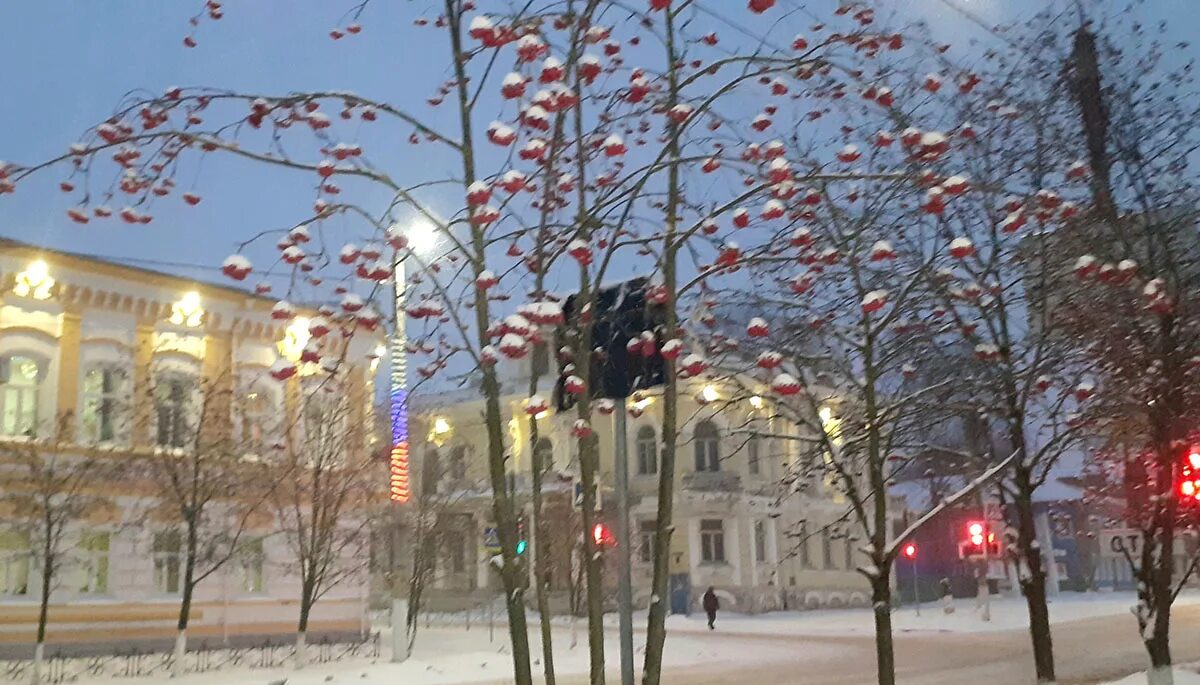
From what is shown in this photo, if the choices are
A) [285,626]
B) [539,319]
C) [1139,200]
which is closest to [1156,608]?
[1139,200]

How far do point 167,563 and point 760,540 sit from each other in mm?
28523

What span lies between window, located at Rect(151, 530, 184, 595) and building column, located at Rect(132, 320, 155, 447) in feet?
8.14

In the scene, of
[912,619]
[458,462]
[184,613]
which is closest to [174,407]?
[184,613]

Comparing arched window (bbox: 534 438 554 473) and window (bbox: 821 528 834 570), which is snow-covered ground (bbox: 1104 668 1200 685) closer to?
arched window (bbox: 534 438 554 473)

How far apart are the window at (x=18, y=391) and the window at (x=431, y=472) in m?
10.9

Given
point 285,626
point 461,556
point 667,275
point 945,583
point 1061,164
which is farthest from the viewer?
point 461,556

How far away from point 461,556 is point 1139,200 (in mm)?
43963

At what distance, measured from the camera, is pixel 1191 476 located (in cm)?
1297

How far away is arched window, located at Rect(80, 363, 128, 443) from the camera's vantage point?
28.2 meters

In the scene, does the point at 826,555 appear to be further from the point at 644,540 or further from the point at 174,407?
the point at 174,407

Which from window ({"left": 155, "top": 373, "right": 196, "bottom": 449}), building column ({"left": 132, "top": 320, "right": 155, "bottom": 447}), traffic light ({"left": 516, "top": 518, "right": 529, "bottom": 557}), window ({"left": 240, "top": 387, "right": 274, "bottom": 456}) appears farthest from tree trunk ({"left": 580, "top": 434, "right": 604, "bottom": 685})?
building column ({"left": 132, "top": 320, "right": 155, "bottom": 447})

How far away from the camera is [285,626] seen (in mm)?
30625

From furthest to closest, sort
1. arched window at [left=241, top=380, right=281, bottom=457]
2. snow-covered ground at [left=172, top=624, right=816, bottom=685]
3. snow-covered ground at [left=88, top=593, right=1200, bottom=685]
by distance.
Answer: arched window at [left=241, top=380, right=281, bottom=457] < snow-covered ground at [left=88, top=593, right=1200, bottom=685] < snow-covered ground at [left=172, top=624, right=816, bottom=685]

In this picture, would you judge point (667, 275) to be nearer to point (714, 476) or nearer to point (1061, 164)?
point (1061, 164)
